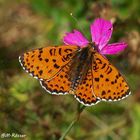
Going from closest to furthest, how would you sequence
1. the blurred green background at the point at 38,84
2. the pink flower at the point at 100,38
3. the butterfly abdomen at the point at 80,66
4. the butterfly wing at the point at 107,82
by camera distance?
the butterfly wing at the point at 107,82
the butterfly abdomen at the point at 80,66
the pink flower at the point at 100,38
the blurred green background at the point at 38,84

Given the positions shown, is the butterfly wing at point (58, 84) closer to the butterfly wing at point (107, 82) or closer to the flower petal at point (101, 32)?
the butterfly wing at point (107, 82)

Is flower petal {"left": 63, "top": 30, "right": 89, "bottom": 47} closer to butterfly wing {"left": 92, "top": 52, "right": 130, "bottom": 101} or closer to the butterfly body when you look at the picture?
the butterfly body

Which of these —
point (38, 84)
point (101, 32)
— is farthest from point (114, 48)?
point (38, 84)

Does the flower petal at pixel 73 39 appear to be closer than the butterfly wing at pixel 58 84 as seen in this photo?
No

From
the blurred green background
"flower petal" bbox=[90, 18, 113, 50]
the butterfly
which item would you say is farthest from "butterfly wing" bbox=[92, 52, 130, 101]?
the blurred green background

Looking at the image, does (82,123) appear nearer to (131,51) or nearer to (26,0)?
(131,51)

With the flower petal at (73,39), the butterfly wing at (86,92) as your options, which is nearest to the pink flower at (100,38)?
the flower petal at (73,39)

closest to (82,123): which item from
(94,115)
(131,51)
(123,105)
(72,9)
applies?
(94,115)

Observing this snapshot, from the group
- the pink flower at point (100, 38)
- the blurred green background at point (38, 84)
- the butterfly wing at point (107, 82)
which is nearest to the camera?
the butterfly wing at point (107, 82)
